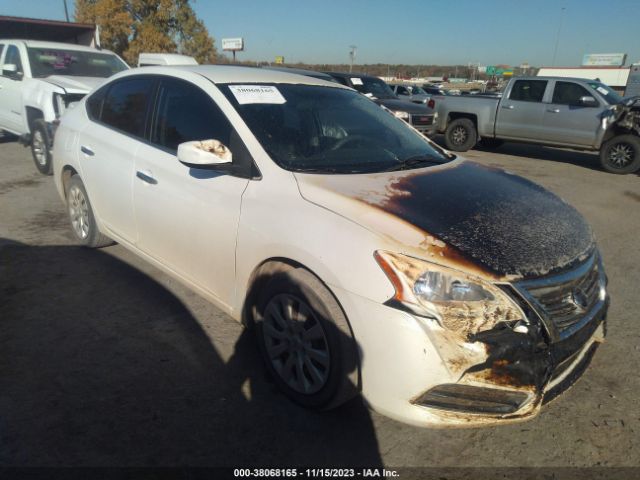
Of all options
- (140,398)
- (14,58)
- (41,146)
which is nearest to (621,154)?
(140,398)

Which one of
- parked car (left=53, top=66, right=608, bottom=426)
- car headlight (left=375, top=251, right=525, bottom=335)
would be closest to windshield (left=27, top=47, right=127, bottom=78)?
parked car (left=53, top=66, right=608, bottom=426)

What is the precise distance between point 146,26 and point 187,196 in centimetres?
3704

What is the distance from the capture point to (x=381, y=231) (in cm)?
206

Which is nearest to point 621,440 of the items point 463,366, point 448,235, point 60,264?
point 463,366

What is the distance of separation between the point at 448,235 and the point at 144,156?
2201 millimetres

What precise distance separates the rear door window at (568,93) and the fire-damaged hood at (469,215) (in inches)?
340

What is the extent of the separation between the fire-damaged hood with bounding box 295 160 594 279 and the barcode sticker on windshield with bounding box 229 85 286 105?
763 millimetres

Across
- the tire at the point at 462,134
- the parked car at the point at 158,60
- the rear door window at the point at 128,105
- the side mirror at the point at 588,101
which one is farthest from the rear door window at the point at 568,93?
the rear door window at the point at 128,105

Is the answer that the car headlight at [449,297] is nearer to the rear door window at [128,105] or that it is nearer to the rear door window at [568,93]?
the rear door window at [128,105]

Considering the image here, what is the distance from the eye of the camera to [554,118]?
1010cm

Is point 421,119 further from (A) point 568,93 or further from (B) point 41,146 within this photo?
(B) point 41,146

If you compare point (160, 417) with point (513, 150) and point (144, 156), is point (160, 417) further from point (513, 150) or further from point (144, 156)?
point (513, 150)

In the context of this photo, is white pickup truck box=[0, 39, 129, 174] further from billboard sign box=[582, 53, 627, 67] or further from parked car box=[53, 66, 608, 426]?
billboard sign box=[582, 53, 627, 67]

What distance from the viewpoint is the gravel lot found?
7.11 feet
